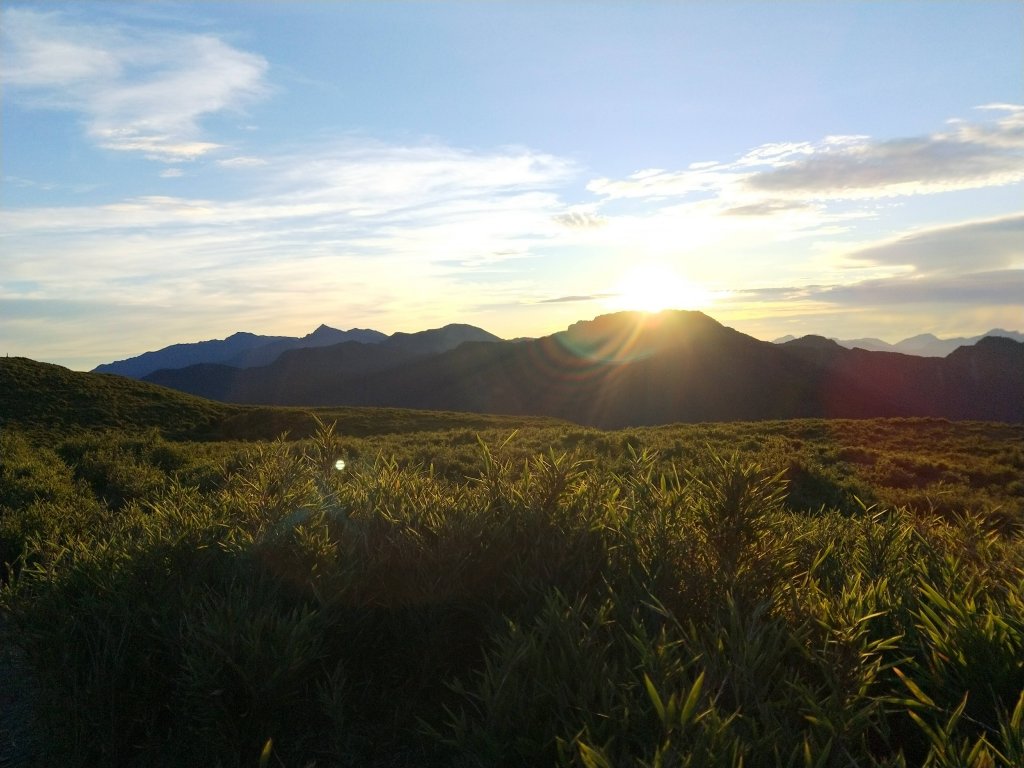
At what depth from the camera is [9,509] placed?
8.09m

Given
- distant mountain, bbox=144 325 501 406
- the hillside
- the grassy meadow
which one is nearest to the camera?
the grassy meadow

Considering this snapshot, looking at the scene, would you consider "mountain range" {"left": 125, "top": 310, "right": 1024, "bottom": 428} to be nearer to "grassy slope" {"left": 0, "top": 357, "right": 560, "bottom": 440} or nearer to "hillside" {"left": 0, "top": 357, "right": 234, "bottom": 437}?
"grassy slope" {"left": 0, "top": 357, "right": 560, "bottom": 440}

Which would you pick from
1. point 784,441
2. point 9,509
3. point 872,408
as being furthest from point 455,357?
point 9,509

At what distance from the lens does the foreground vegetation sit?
2.31m

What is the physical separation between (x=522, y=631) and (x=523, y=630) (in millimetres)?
302

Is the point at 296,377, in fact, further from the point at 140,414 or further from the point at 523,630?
the point at 523,630

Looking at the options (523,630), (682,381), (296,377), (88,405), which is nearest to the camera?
(523,630)

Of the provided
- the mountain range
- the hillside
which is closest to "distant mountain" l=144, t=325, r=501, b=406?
the mountain range

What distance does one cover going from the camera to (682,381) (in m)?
105

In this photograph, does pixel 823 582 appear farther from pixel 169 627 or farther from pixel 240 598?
pixel 169 627

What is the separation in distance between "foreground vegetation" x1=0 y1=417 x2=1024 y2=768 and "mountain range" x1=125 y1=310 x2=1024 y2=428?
85113 millimetres

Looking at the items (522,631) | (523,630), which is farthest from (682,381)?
(522,631)

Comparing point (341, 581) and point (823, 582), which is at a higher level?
point (341, 581)

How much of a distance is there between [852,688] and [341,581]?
2.39 meters
